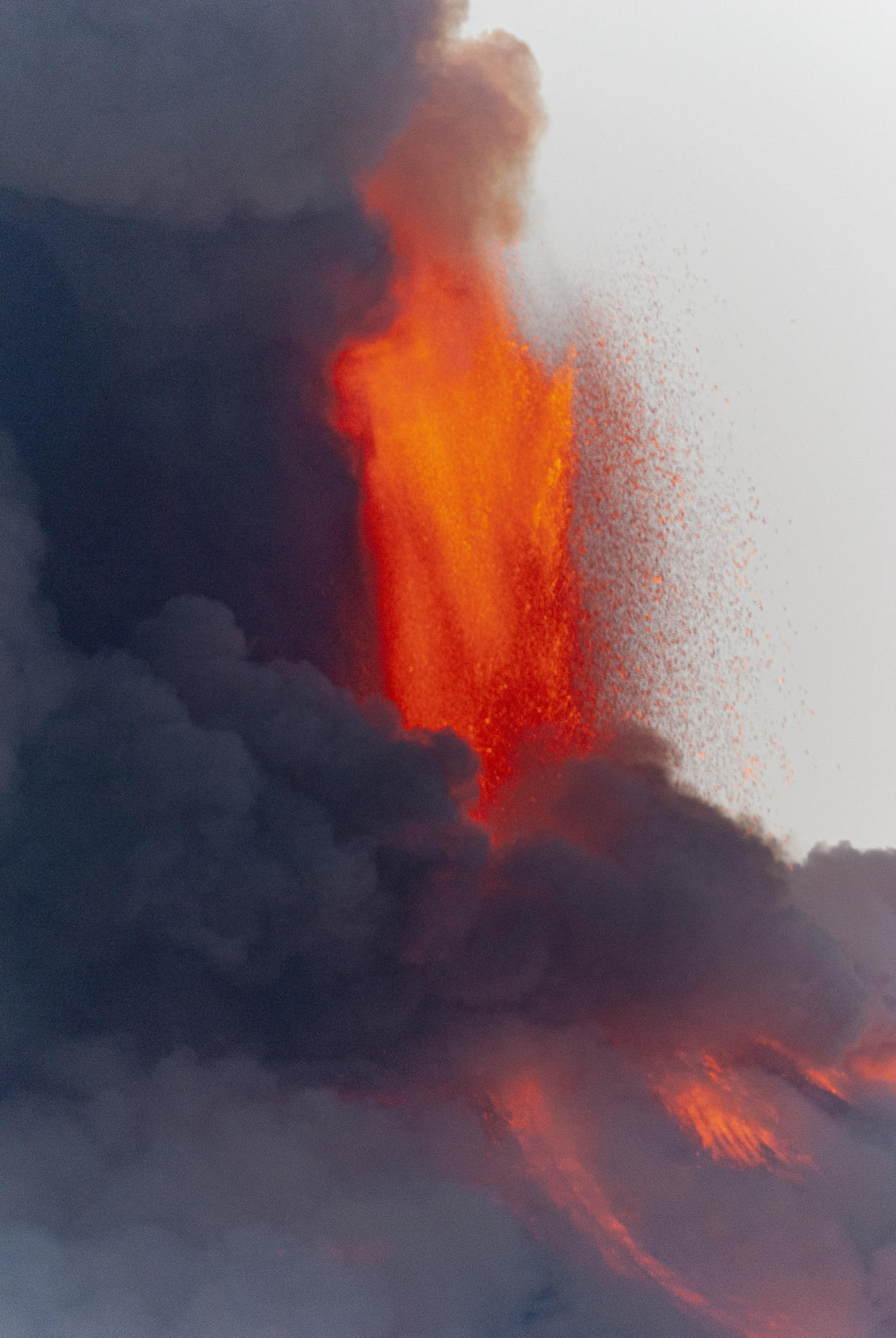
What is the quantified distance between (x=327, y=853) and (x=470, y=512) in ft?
35.9

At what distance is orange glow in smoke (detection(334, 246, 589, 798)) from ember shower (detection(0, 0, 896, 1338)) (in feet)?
0.51

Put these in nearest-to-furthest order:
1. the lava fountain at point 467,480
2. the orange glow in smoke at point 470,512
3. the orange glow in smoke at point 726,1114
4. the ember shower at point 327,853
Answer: the ember shower at point 327,853 → the orange glow in smoke at point 726,1114 → the lava fountain at point 467,480 → the orange glow in smoke at point 470,512

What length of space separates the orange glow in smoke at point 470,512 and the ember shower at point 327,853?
6.2 inches

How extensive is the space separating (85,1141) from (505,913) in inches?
397

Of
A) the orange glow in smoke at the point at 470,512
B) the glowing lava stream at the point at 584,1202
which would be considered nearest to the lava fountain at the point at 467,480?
the orange glow in smoke at the point at 470,512

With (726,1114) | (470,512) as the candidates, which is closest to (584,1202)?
(726,1114)

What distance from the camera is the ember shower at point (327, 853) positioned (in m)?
33.4

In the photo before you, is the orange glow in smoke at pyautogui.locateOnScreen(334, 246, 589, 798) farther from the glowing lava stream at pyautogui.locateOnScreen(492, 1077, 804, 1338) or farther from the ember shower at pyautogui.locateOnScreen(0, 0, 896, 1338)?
the glowing lava stream at pyautogui.locateOnScreen(492, 1077, 804, 1338)

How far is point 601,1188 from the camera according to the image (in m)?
36.2

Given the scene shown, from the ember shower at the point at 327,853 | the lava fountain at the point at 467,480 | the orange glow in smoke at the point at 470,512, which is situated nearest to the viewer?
the ember shower at the point at 327,853

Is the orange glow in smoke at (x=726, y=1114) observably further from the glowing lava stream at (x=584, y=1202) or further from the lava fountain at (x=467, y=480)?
the lava fountain at (x=467, y=480)

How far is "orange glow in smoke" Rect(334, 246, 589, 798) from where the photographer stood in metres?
40.2

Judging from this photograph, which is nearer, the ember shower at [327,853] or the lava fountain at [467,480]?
the ember shower at [327,853]

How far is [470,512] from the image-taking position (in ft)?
137
